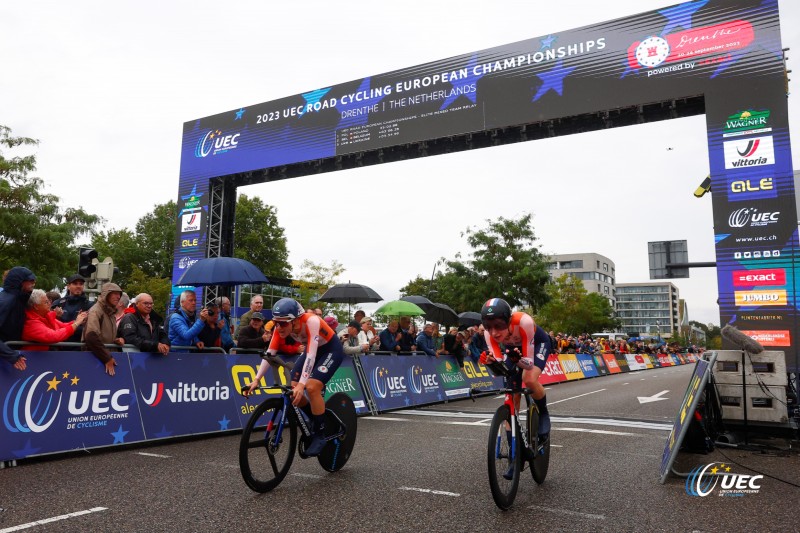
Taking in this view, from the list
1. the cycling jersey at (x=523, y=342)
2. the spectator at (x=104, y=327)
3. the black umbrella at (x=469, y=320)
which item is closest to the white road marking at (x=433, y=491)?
the cycling jersey at (x=523, y=342)

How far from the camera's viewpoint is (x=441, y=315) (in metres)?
18.4

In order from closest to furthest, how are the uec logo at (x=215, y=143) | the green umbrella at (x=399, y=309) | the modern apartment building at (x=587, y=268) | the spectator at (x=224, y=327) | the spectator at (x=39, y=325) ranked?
1. the spectator at (x=39, y=325)
2. the spectator at (x=224, y=327)
3. the green umbrella at (x=399, y=309)
4. the uec logo at (x=215, y=143)
5. the modern apartment building at (x=587, y=268)

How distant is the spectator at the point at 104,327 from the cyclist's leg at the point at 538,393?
5.46 m

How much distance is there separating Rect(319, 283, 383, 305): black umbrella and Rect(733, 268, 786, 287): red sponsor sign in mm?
10044

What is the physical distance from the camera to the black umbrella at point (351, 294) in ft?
53.8

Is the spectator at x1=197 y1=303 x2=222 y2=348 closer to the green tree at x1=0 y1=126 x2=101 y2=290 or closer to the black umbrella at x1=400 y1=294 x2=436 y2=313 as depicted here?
the black umbrella at x1=400 y1=294 x2=436 y2=313

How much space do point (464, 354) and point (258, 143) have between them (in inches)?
666

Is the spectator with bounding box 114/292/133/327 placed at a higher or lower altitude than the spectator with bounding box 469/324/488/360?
higher

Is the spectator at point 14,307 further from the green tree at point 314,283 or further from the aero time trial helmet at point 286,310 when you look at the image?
the green tree at point 314,283

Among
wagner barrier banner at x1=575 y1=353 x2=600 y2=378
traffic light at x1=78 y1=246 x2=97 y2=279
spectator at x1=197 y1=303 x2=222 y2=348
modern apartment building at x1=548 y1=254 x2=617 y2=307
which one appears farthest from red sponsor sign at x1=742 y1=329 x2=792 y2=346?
modern apartment building at x1=548 y1=254 x2=617 y2=307

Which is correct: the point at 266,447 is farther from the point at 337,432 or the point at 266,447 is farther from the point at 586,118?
the point at 586,118

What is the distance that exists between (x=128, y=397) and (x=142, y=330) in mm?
1015

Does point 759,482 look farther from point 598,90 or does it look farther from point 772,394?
point 598,90

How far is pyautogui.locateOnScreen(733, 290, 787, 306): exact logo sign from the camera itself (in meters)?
15.5
